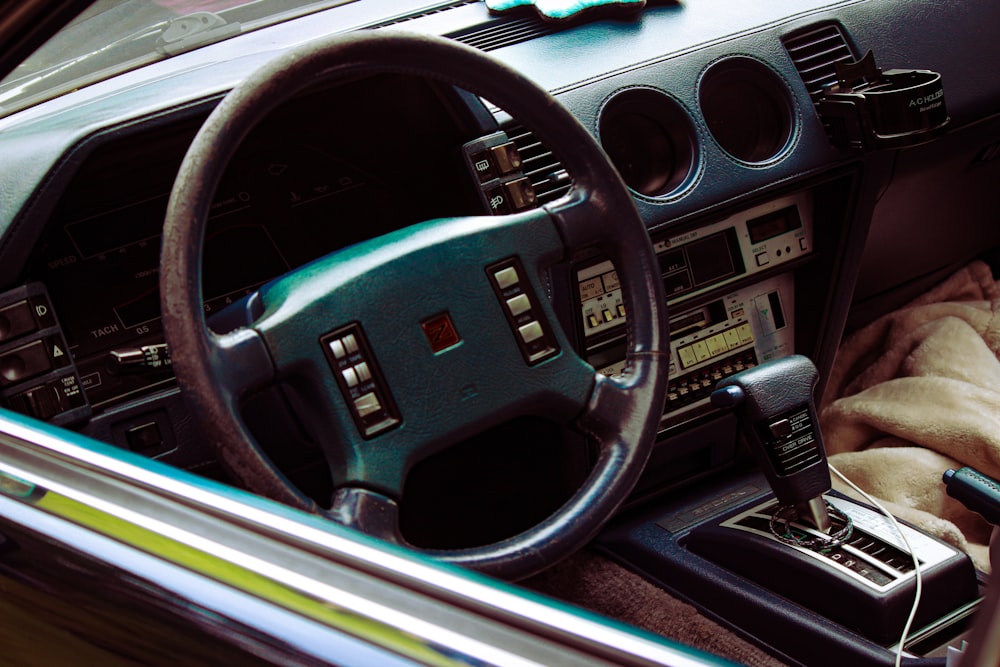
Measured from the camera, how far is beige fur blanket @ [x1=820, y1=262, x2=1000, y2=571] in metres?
1.68

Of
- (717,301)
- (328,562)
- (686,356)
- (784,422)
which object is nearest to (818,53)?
(717,301)

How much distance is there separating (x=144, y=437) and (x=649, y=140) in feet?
2.83

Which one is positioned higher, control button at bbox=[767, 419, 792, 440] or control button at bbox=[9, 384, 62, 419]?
control button at bbox=[9, 384, 62, 419]

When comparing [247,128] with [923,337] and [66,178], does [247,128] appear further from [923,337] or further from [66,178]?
[923,337]

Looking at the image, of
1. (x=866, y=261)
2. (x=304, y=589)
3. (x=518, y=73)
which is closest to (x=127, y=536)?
(x=304, y=589)

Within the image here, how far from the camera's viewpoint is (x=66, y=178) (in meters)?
1.16

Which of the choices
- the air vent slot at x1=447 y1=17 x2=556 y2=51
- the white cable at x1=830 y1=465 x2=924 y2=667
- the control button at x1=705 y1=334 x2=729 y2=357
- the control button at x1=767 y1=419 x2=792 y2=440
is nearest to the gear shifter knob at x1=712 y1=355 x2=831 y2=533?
the control button at x1=767 y1=419 x2=792 y2=440

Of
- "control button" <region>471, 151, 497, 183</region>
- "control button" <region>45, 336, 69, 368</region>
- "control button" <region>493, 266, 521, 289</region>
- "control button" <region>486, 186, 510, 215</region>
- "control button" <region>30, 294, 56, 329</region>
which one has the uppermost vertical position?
"control button" <region>30, 294, 56, 329</region>

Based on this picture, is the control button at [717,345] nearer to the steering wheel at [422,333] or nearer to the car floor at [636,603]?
the car floor at [636,603]

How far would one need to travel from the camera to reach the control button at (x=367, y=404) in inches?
39.1

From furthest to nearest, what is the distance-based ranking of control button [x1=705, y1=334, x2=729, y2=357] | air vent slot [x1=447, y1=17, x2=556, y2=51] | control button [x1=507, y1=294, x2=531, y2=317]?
1. control button [x1=705, y1=334, x2=729, y2=357]
2. air vent slot [x1=447, y1=17, x2=556, y2=51]
3. control button [x1=507, y1=294, x2=531, y2=317]

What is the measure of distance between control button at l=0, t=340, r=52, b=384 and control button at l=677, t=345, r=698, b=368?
938 millimetres

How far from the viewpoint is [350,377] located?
989mm

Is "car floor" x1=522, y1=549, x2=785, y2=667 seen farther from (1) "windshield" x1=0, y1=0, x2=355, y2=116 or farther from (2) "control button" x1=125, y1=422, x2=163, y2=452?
(1) "windshield" x1=0, y1=0, x2=355, y2=116
